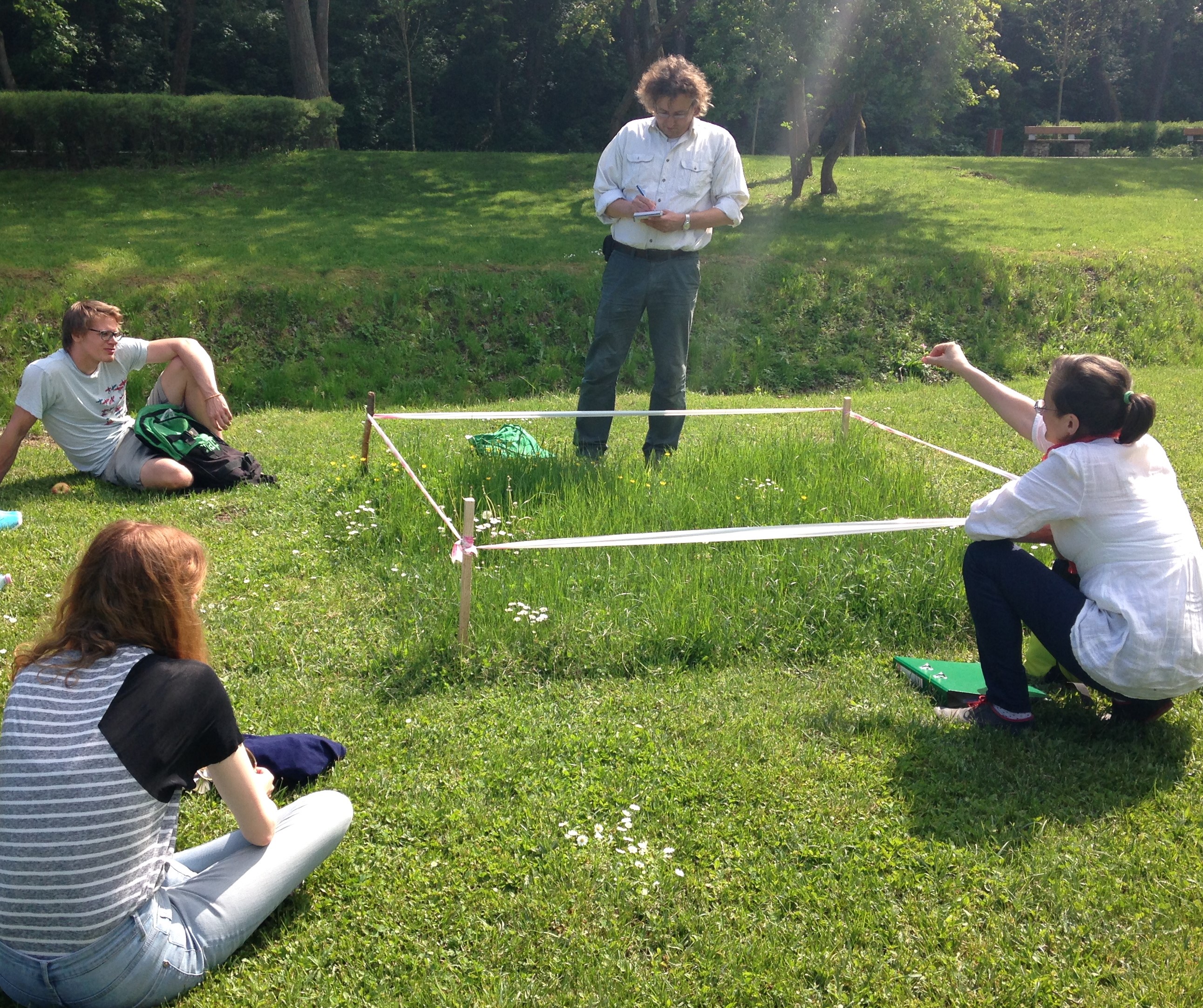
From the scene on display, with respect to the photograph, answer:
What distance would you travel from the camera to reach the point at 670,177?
269 inches

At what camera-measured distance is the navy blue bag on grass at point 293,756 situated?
3.57 meters

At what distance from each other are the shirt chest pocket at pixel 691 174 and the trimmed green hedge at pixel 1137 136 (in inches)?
1228

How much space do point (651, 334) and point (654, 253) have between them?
0.56m

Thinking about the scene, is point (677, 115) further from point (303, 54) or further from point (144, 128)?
point (303, 54)

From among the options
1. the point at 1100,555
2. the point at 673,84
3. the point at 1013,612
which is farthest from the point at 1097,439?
the point at 673,84

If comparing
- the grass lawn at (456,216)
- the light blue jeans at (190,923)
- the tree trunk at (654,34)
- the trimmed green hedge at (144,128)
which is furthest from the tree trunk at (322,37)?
the light blue jeans at (190,923)

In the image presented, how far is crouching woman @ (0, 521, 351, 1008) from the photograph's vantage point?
242 cm

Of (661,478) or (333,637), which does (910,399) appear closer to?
(661,478)

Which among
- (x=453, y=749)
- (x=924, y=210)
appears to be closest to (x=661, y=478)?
(x=453, y=749)

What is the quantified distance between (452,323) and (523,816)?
9.42 m

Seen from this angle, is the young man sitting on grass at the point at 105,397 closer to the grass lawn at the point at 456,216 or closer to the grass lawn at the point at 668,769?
the grass lawn at the point at 668,769

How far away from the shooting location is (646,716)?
413 centimetres

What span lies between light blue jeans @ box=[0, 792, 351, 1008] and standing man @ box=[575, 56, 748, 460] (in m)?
4.40

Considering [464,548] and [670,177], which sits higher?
[670,177]
